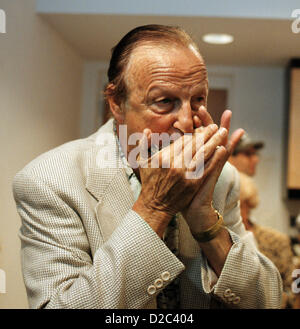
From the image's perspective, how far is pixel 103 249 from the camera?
25.8 inches

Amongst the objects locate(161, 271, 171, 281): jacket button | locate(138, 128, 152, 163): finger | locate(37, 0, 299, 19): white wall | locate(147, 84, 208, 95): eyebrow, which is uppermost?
locate(37, 0, 299, 19): white wall

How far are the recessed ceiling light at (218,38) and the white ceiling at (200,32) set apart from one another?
25mm

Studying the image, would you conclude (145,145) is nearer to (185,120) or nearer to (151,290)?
(185,120)

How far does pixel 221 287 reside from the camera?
0.71 meters

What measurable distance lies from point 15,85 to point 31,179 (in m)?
0.76

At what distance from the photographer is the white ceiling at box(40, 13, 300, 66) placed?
5.38ft

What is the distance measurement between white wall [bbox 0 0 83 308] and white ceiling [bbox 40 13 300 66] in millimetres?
83

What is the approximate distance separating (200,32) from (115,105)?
1056 millimetres

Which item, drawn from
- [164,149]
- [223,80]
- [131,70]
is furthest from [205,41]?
[164,149]

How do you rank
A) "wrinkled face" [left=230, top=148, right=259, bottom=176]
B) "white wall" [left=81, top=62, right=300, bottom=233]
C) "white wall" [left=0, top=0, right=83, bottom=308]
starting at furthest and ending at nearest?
"white wall" [left=81, top=62, right=300, bottom=233], "wrinkled face" [left=230, top=148, right=259, bottom=176], "white wall" [left=0, top=0, right=83, bottom=308]

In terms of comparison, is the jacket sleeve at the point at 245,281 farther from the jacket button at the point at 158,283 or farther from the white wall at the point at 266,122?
→ the white wall at the point at 266,122

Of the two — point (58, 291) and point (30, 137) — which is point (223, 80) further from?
point (58, 291)

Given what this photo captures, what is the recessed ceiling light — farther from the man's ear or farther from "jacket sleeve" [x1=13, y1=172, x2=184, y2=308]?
"jacket sleeve" [x1=13, y1=172, x2=184, y2=308]

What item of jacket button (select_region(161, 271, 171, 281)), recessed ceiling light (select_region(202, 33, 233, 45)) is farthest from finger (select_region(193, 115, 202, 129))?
recessed ceiling light (select_region(202, 33, 233, 45))
